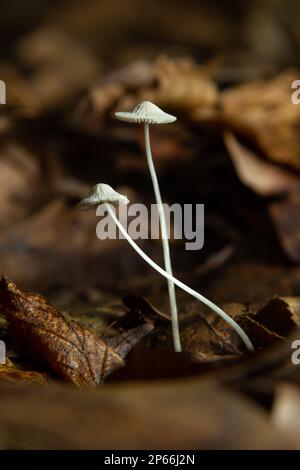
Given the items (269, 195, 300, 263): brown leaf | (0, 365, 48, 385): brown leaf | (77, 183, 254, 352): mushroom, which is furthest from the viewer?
(269, 195, 300, 263): brown leaf

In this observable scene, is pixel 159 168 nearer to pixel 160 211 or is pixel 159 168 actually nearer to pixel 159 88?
pixel 159 88

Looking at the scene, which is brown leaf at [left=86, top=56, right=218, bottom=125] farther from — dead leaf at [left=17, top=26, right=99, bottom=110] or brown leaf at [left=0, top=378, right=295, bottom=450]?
brown leaf at [left=0, top=378, right=295, bottom=450]

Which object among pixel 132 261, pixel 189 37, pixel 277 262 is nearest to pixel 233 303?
pixel 277 262

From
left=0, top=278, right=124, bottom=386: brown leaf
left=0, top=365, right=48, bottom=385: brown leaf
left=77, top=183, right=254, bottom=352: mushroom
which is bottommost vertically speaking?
left=0, top=365, right=48, bottom=385: brown leaf

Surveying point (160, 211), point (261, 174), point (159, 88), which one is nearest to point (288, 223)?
point (261, 174)

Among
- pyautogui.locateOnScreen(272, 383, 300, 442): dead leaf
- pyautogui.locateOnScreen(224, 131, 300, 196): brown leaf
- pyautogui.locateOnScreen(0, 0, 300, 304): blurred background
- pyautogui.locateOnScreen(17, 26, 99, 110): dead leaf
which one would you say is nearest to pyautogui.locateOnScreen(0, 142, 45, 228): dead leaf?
pyautogui.locateOnScreen(0, 0, 300, 304): blurred background

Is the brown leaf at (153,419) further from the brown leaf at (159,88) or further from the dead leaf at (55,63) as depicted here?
the dead leaf at (55,63)

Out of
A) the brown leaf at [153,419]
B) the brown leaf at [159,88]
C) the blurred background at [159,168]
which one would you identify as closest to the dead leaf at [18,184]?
the blurred background at [159,168]
